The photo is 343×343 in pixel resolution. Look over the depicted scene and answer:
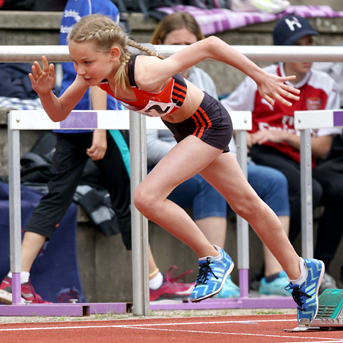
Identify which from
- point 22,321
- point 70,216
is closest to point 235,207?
point 22,321

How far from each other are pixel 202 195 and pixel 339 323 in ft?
4.94

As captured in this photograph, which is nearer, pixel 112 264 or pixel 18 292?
pixel 18 292

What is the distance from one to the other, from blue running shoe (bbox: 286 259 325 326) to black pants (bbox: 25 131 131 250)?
122 centimetres

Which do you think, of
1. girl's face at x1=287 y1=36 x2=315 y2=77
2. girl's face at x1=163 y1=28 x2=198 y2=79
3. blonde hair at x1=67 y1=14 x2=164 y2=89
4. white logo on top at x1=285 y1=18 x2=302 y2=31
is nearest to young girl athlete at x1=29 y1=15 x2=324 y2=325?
blonde hair at x1=67 y1=14 x2=164 y2=89

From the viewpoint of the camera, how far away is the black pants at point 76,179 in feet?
12.6

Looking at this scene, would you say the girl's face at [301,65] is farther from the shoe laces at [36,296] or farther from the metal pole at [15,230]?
the shoe laces at [36,296]

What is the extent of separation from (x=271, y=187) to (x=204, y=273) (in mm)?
1484

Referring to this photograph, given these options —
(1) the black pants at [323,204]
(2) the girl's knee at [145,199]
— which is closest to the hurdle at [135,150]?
(2) the girl's knee at [145,199]

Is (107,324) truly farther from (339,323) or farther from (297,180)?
(297,180)

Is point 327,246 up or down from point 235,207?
down

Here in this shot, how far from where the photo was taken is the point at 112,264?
175 inches

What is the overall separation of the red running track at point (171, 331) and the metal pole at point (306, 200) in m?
0.55

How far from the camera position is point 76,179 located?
3.92 metres

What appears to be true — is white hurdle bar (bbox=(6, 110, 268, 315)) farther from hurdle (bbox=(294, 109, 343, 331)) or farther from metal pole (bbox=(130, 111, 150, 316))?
hurdle (bbox=(294, 109, 343, 331))
